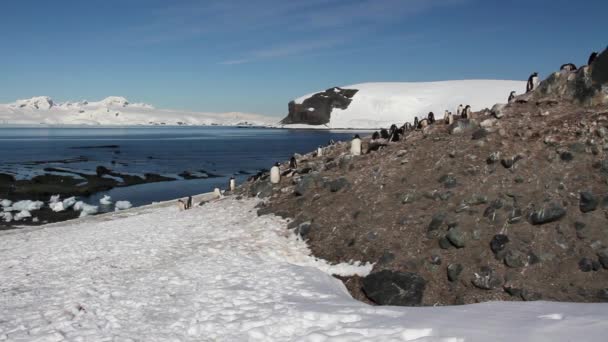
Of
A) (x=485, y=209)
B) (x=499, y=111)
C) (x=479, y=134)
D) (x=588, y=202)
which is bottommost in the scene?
(x=485, y=209)

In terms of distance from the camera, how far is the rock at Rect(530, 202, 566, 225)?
10.2 meters

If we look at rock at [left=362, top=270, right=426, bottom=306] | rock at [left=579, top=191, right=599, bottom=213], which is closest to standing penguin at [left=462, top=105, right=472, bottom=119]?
rock at [left=579, top=191, right=599, bottom=213]

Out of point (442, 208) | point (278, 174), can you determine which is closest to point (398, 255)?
point (442, 208)

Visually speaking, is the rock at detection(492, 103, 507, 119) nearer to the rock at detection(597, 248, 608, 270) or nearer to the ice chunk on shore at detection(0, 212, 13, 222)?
the rock at detection(597, 248, 608, 270)

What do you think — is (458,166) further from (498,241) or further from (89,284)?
(89,284)

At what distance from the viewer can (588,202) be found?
1021 cm

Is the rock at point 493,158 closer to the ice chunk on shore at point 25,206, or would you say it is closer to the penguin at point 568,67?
the penguin at point 568,67

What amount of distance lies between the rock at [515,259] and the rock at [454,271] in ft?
3.05

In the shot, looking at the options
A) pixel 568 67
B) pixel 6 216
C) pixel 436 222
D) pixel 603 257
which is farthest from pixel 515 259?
pixel 6 216

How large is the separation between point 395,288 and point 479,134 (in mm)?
6497

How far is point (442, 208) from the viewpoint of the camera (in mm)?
11945

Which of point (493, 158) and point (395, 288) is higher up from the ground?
point (493, 158)

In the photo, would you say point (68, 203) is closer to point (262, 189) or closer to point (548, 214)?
point (262, 189)

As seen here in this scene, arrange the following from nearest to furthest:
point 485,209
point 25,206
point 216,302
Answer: point 216,302
point 485,209
point 25,206
